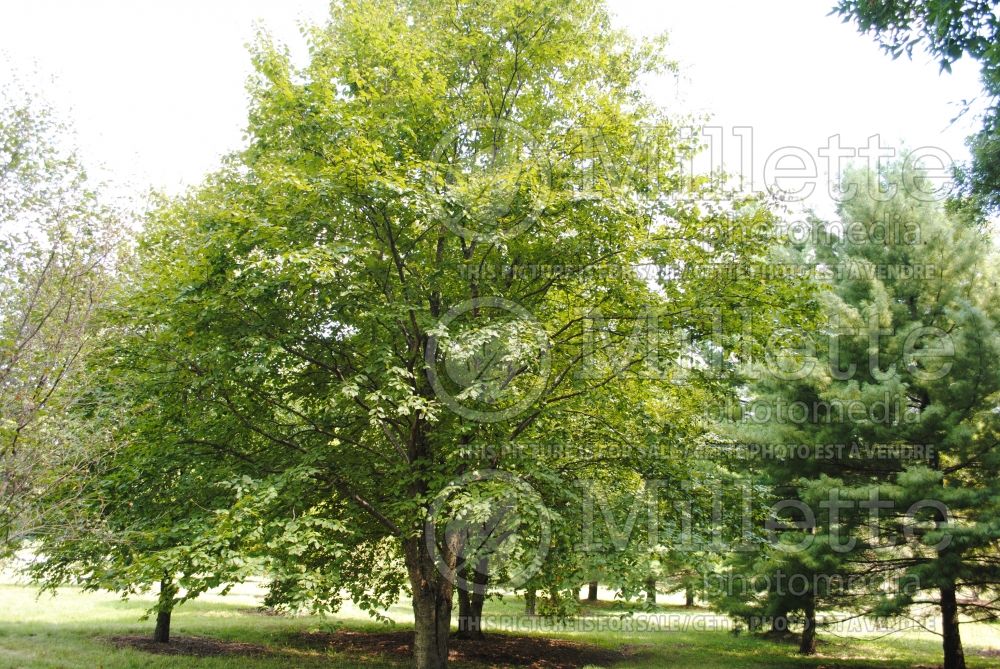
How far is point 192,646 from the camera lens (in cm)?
1438

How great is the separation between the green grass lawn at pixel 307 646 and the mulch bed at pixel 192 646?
30 cm

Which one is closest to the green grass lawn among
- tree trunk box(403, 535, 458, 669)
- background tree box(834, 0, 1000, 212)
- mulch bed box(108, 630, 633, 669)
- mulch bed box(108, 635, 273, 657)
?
mulch bed box(108, 635, 273, 657)

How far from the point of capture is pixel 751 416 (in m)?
13.8

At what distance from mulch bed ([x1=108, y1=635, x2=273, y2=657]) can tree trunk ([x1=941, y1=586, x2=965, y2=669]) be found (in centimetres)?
1415

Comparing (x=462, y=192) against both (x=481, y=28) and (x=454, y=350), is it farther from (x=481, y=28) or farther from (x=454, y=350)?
(x=481, y=28)

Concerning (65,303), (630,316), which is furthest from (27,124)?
(630,316)

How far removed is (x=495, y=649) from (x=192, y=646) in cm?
732

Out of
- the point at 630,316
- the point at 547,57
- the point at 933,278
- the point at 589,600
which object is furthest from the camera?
the point at 589,600

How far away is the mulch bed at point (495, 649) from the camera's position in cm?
1453

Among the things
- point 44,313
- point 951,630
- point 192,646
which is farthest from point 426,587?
point 951,630

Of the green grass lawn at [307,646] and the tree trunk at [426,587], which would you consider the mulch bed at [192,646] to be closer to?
the green grass lawn at [307,646]

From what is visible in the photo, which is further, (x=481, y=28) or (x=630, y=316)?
(x=481, y=28)

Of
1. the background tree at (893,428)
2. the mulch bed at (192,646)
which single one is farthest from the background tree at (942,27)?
the mulch bed at (192,646)

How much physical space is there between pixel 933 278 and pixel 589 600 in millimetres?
22318
